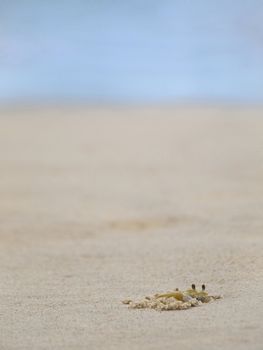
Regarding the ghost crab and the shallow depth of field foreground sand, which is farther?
the ghost crab

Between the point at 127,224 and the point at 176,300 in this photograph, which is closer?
the point at 176,300

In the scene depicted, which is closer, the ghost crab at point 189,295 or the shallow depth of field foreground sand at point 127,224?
the shallow depth of field foreground sand at point 127,224

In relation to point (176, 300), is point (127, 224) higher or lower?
higher

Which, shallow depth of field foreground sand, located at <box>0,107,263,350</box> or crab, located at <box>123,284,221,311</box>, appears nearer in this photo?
shallow depth of field foreground sand, located at <box>0,107,263,350</box>

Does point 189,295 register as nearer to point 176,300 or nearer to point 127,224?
point 176,300

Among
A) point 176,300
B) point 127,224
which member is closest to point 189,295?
point 176,300

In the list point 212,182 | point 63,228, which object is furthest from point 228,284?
point 212,182
